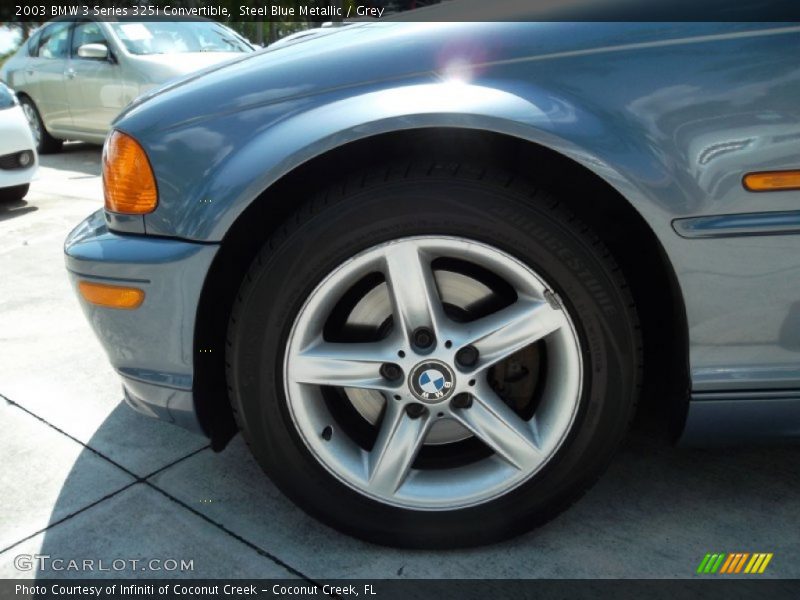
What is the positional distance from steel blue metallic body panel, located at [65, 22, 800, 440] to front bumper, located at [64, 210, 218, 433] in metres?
0.08

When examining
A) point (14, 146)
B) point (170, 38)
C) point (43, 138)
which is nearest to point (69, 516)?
point (14, 146)

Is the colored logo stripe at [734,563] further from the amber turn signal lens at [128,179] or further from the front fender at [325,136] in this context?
the amber turn signal lens at [128,179]

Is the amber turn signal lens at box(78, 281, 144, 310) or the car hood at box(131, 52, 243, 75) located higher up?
the car hood at box(131, 52, 243, 75)

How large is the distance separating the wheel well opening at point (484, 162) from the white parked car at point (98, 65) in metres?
5.55

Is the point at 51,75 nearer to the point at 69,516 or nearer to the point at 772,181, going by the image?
the point at 69,516

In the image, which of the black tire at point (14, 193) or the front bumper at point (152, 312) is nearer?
the front bumper at point (152, 312)

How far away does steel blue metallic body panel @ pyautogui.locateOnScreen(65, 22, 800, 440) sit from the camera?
149 cm

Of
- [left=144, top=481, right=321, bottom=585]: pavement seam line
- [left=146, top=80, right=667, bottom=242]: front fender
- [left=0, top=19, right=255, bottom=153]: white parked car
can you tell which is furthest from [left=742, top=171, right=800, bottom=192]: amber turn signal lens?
[left=0, top=19, right=255, bottom=153]: white parked car

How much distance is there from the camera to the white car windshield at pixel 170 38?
727cm

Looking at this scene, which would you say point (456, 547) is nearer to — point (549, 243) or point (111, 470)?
point (549, 243)

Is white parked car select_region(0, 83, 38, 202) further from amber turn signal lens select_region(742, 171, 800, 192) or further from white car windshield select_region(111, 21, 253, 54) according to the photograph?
amber turn signal lens select_region(742, 171, 800, 192)
